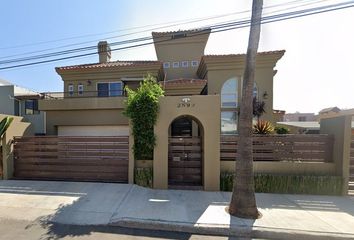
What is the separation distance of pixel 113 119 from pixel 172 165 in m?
5.90

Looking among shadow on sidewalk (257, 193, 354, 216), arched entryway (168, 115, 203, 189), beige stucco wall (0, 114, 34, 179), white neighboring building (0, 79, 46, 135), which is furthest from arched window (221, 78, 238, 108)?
white neighboring building (0, 79, 46, 135)

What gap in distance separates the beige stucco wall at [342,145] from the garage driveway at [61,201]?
277 inches

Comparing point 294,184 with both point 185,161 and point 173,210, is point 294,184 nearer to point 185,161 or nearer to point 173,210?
point 185,161

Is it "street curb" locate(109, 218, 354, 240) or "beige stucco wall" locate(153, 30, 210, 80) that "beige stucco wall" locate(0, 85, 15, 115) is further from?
"street curb" locate(109, 218, 354, 240)

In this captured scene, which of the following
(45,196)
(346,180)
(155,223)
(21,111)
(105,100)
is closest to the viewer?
(155,223)

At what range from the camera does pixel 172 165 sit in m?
8.44

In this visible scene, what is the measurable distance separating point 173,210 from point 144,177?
7.84 feet

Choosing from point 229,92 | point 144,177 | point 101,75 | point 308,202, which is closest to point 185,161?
point 144,177

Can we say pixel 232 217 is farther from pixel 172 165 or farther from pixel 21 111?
pixel 21 111

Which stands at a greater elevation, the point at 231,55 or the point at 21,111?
the point at 231,55

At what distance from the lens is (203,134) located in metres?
8.16

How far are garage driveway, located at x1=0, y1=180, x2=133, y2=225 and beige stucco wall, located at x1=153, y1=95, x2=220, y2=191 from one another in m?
1.31

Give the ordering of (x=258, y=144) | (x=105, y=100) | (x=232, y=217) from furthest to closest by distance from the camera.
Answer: (x=105, y=100)
(x=258, y=144)
(x=232, y=217)

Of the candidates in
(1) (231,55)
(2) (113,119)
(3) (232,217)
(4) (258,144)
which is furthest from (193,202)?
(1) (231,55)
